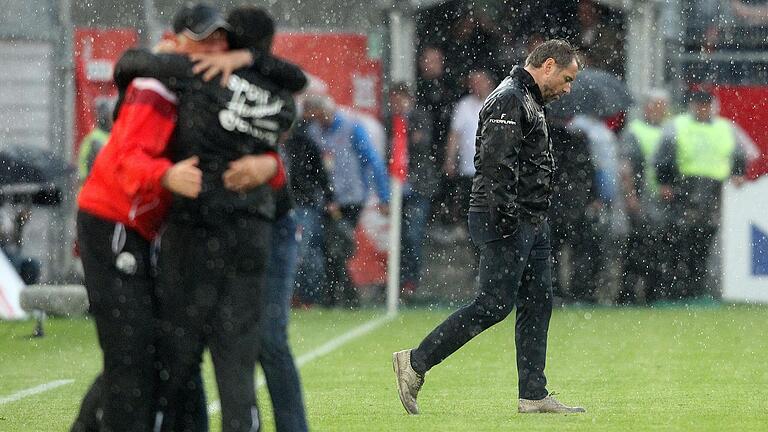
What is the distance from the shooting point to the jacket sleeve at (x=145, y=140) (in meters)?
5.44

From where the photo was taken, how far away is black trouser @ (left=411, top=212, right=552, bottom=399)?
823 centimetres

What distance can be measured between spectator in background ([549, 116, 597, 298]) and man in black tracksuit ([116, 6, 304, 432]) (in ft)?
35.0

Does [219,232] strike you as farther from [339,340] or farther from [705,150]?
[705,150]

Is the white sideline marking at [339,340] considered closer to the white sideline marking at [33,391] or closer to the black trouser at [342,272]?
the black trouser at [342,272]

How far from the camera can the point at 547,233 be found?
8516 millimetres

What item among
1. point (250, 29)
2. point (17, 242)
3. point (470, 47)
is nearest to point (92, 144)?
point (17, 242)

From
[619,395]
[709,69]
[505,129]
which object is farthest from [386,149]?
[505,129]

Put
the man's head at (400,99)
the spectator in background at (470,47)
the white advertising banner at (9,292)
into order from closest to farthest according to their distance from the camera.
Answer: the white advertising banner at (9,292), the man's head at (400,99), the spectator in background at (470,47)

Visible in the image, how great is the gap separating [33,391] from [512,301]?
3.09m

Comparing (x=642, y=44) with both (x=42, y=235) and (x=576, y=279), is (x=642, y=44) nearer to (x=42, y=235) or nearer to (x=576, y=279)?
(x=576, y=279)

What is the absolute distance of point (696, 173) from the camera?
17.3 m

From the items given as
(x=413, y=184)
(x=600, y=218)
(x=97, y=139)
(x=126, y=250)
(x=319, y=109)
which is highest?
(x=126, y=250)

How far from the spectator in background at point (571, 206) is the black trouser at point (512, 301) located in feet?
25.4

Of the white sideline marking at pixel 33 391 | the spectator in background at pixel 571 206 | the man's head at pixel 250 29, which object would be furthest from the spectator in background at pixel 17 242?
the man's head at pixel 250 29
